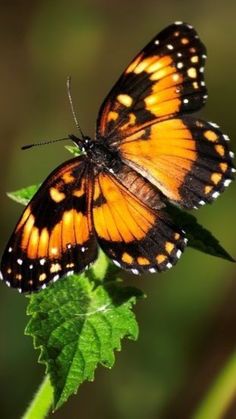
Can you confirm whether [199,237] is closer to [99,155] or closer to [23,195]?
[99,155]

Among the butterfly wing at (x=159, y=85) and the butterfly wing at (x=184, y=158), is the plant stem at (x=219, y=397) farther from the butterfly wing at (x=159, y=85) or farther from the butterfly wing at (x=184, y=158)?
the butterfly wing at (x=159, y=85)

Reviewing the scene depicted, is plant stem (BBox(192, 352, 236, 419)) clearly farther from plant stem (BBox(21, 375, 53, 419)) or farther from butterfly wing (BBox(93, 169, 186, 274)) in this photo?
plant stem (BBox(21, 375, 53, 419))

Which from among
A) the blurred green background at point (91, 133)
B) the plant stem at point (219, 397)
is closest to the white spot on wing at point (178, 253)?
the plant stem at point (219, 397)

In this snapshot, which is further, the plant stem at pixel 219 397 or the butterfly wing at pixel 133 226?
the plant stem at pixel 219 397

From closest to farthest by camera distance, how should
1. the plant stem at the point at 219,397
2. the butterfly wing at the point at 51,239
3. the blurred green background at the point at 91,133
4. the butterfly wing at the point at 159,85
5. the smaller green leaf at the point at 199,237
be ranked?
the butterfly wing at the point at 51,239, the smaller green leaf at the point at 199,237, the plant stem at the point at 219,397, the butterfly wing at the point at 159,85, the blurred green background at the point at 91,133

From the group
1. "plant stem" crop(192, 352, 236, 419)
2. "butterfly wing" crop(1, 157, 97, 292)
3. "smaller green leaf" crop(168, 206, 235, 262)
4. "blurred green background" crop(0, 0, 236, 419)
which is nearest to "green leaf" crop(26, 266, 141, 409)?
"butterfly wing" crop(1, 157, 97, 292)
